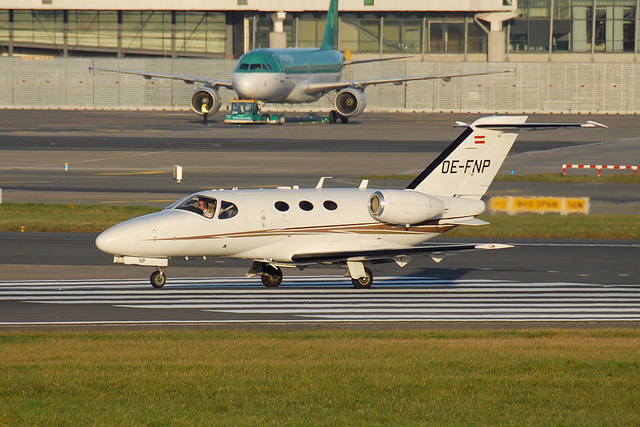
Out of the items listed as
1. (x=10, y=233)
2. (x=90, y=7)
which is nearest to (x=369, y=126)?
(x=90, y=7)

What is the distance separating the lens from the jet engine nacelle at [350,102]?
285 feet

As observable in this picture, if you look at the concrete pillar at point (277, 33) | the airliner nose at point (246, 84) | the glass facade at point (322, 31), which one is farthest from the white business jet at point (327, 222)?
the glass facade at point (322, 31)

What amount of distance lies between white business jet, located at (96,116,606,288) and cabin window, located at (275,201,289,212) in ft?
0.04

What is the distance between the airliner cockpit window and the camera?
2442 centimetres

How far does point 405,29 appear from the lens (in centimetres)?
12088

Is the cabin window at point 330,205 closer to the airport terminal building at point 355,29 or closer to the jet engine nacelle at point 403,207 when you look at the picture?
the jet engine nacelle at point 403,207

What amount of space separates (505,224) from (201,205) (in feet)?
43.1

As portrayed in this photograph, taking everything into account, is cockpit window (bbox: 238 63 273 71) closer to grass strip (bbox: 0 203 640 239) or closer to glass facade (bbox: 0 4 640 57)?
glass facade (bbox: 0 4 640 57)

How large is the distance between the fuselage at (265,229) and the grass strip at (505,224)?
934 centimetres

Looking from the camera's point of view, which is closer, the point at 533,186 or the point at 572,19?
the point at 533,186

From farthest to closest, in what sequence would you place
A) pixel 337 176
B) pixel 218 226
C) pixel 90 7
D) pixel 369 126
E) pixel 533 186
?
pixel 90 7 → pixel 369 126 → pixel 337 176 → pixel 533 186 → pixel 218 226

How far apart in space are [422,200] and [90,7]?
98607 millimetres

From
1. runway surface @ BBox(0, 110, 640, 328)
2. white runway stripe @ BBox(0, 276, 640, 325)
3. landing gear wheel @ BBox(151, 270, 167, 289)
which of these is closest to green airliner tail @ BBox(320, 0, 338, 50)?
runway surface @ BBox(0, 110, 640, 328)

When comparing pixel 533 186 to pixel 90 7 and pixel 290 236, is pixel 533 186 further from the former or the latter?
pixel 90 7
